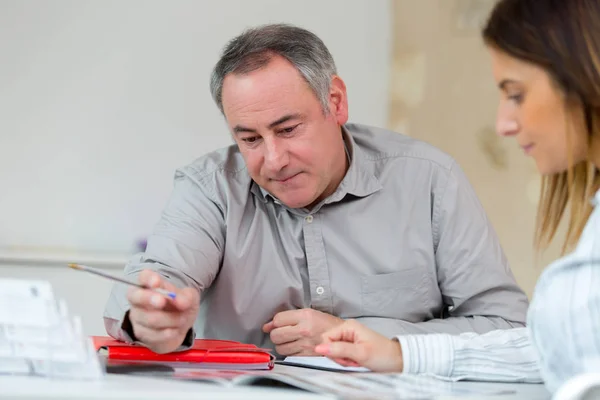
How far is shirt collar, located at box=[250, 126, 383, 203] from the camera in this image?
6.21ft

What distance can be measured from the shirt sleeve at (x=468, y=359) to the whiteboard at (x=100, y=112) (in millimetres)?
1659

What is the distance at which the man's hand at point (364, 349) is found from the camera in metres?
1.20

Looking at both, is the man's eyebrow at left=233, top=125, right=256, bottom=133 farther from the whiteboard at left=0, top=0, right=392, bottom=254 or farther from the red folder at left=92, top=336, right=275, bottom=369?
the whiteboard at left=0, top=0, right=392, bottom=254

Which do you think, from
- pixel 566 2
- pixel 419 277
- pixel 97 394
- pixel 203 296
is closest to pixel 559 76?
pixel 566 2

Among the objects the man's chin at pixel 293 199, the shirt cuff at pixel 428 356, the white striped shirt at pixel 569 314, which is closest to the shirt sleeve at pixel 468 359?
the shirt cuff at pixel 428 356

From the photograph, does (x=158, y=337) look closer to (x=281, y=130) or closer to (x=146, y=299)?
(x=146, y=299)

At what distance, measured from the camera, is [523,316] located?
1818 mm

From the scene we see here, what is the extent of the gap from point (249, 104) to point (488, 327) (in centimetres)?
72

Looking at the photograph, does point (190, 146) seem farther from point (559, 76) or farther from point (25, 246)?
point (559, 76)

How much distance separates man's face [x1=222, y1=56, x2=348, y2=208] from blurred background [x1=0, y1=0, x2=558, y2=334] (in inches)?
37.9

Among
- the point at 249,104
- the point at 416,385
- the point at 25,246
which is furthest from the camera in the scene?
the point at 25,246

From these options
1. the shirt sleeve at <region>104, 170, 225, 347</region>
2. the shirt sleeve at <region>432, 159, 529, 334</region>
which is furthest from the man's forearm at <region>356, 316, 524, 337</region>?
the shirt sleeve at <region>104, 170, 225, 347</region>

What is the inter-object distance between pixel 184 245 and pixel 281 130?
0.33 m

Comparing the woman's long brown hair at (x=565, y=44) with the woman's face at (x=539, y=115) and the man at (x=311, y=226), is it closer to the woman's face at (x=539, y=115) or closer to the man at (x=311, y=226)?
the woman's face at (x=539, y=115)
